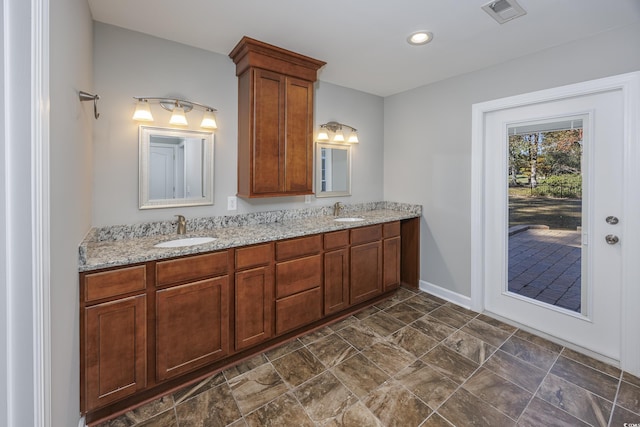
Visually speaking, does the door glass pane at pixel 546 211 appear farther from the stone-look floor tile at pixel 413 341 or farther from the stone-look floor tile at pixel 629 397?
the stone-look floor tile at pixel 413 341

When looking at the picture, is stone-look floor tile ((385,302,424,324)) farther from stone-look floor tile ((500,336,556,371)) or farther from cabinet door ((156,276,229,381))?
cabinet door ((156,276,229,381))

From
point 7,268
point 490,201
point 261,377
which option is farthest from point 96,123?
point 490,201

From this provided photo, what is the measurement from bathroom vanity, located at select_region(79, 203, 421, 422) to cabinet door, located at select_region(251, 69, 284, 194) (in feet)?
1.31

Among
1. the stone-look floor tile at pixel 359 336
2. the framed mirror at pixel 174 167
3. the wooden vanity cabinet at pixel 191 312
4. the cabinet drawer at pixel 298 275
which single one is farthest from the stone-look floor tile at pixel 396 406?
the framed mirror at pixel 174 167

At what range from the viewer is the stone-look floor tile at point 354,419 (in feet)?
5.22

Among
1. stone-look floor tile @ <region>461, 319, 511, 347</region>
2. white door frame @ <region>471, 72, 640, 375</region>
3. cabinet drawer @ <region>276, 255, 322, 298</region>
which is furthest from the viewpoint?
stone-look floor tile @ <region>461, 319, 511, 347</region>

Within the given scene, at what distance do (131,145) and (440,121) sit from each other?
2902mm

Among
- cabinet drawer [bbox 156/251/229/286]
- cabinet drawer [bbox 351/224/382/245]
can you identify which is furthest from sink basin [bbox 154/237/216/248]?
cabinet drawer [bbox 351/224/382/245]

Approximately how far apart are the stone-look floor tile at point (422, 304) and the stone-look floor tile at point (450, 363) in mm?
674

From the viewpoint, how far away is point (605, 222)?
7.06 feet

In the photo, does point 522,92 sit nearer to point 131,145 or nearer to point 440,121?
point 440,121

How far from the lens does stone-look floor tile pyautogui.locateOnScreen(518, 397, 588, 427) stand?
1.59 m

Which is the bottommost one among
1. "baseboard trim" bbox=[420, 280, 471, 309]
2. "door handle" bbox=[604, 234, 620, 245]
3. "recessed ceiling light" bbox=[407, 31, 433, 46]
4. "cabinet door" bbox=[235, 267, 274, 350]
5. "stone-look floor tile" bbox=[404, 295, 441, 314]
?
"stone-look floor tile" bbox=[404, 295, 441, 314]

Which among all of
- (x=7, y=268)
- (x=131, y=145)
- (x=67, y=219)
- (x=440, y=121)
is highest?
(x=440, y=121)
